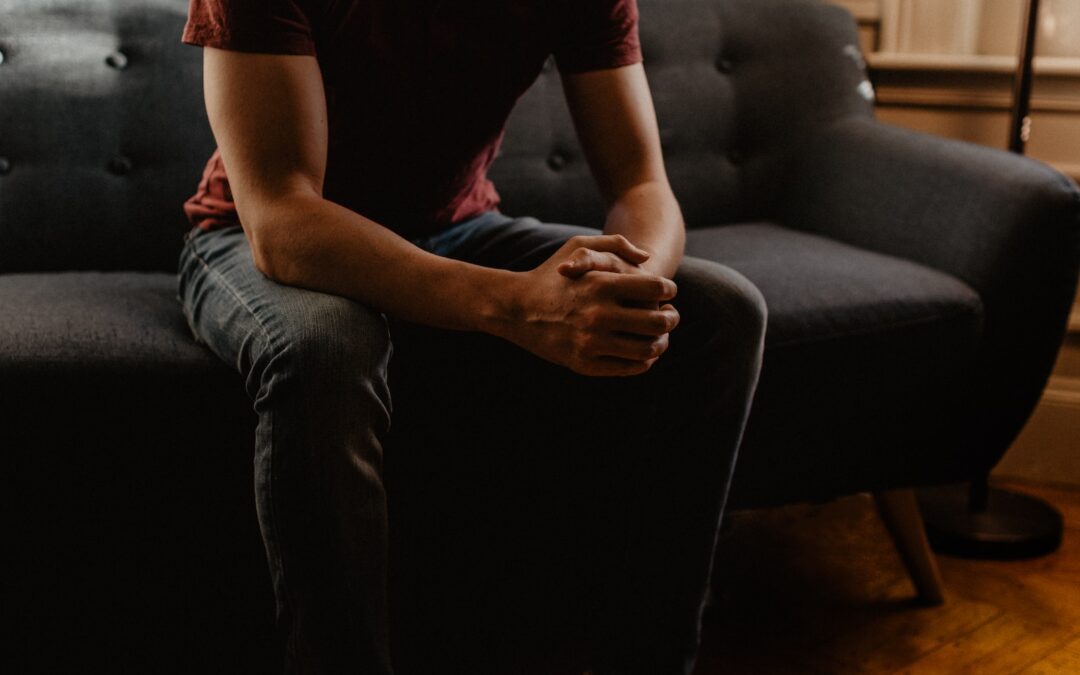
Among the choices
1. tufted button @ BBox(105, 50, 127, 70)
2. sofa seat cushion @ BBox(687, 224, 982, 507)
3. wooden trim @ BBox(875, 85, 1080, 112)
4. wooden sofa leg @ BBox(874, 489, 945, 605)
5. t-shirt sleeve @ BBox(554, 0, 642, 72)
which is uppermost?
t-shirt sleeve @ BBox(554, 0, 642, 72)

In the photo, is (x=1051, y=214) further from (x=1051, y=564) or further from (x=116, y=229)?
(x=116, y=229)

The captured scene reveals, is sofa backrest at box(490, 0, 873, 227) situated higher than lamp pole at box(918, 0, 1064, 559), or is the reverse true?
sofa backrest at box(490, 0, 873, 227)

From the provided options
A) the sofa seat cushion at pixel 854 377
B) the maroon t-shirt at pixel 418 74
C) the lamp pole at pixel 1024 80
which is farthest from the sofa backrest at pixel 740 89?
the maroon t-shirt at pixel 418 74

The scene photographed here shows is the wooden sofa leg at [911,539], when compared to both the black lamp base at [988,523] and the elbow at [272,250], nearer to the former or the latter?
the black lamp base at [988,523]

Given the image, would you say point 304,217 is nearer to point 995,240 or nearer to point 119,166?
point 119,166

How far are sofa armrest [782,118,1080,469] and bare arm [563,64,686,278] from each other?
45 cm

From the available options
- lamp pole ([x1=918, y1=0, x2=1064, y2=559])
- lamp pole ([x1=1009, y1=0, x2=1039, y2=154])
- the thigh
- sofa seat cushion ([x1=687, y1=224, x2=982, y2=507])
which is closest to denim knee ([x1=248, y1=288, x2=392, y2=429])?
the thigh

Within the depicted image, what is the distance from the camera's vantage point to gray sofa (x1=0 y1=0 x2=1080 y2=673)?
1.13m

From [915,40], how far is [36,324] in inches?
64.9

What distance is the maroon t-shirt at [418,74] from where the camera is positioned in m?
1.19

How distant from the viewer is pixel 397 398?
→ 3.84 ft

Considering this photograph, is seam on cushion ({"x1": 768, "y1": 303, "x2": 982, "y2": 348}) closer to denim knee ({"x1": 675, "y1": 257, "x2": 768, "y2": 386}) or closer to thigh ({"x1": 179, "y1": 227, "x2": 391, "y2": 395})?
denim knee ({"x1": 675, "y1": 257, "x2": 768, "y2": 386})

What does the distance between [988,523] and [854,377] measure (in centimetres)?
53

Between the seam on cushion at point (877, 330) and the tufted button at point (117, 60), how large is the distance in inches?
36.8
